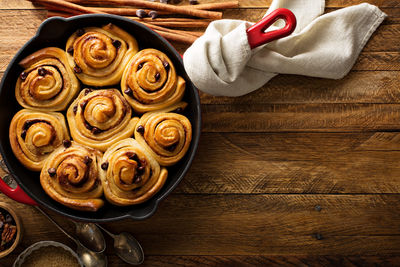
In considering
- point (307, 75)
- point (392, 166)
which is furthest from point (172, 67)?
point (392, 166)

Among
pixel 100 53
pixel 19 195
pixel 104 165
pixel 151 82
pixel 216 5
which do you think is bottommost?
pixel 19 195

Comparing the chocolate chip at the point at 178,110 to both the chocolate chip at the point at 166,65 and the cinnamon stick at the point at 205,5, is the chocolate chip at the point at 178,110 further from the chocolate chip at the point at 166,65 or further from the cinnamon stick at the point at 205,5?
the cinnamon stick at the point at 205,5

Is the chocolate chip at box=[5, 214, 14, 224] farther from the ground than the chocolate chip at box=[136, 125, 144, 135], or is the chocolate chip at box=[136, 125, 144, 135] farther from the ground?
the chocolate chip at box=[136, 125, 144, 135]

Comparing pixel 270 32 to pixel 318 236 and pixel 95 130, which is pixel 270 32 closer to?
pixel 95 130

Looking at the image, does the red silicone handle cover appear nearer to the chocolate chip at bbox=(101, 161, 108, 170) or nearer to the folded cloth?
the chocolate chip at bbox=(101, 161, 108, 170)

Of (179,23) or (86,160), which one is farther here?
(179,23)

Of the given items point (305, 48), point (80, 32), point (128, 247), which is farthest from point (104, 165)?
point (305, 48)

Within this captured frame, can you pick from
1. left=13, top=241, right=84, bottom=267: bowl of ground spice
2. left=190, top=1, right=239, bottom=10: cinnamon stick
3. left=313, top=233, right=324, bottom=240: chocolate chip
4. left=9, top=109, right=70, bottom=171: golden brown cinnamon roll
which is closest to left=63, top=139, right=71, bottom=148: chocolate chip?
left=9, top=109, right=70, bottom=171: golden brown cinnamon roll
